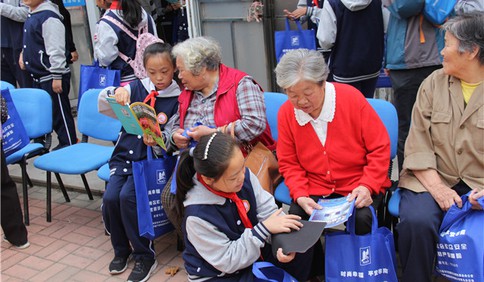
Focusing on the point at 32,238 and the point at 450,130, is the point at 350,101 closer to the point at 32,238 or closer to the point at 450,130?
the point at 450,130

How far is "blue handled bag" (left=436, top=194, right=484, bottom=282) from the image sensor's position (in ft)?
7.64

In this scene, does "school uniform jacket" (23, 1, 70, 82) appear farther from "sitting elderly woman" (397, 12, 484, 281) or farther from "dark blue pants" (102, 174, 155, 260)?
"sitting elderly woman" (397, 12, 484, 281)

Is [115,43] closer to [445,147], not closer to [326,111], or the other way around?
[326,111]

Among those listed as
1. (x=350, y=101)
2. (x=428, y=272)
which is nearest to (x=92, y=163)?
(x=350, y=101)

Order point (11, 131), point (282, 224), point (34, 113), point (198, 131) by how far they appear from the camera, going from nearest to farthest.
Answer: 1. point (282, 224)
2. point (198, 131)
3. point (11, 131)
4. point (34, 113)

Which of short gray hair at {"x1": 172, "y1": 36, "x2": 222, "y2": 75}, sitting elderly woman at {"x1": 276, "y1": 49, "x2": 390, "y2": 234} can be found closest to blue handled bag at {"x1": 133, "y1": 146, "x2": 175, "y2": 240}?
short gray hair at {"x1": 172, "y1": 36, "x2": 222, "y2": 75}

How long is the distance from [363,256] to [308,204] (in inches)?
17.5

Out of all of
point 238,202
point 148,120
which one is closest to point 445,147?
point 238,202

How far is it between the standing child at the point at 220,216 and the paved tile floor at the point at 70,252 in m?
1.01

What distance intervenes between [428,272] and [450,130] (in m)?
0.75

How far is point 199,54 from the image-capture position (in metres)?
3.15

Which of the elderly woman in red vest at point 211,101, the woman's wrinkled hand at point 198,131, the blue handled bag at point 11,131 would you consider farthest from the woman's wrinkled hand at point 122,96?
the blue handled bag at point 11,131

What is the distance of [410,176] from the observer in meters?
2.84

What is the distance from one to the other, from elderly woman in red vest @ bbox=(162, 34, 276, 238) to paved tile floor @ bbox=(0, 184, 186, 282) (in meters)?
0.57
